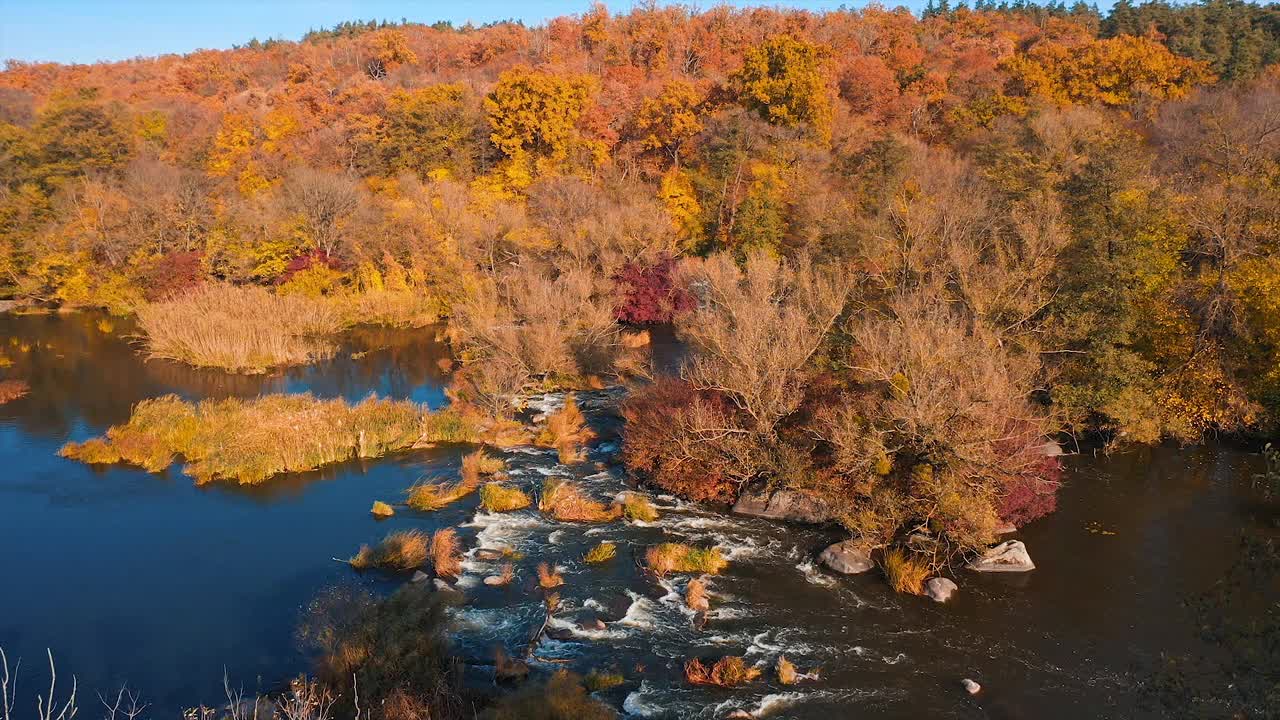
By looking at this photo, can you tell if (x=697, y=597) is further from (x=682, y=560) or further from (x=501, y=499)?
(x=501, y=499)

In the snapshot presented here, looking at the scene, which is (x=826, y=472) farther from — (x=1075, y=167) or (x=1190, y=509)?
(x=1075, y=167)

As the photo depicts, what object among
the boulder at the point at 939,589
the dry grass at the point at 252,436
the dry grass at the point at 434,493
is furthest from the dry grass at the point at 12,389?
the boulder at the point at 939,589

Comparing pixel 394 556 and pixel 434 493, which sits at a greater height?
pixel 434 493

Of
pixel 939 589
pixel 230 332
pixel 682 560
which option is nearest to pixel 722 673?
pixel 682 560

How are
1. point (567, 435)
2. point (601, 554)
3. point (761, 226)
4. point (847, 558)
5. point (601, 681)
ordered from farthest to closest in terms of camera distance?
point (761, 226)
point (567, 435)
point (601, 554)
point (847, 558)
point (601, 681)

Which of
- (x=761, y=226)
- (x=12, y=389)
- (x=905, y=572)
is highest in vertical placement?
(x=761, y=226)

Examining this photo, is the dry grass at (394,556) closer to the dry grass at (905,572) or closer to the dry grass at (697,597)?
the dry grass at (697,597)
